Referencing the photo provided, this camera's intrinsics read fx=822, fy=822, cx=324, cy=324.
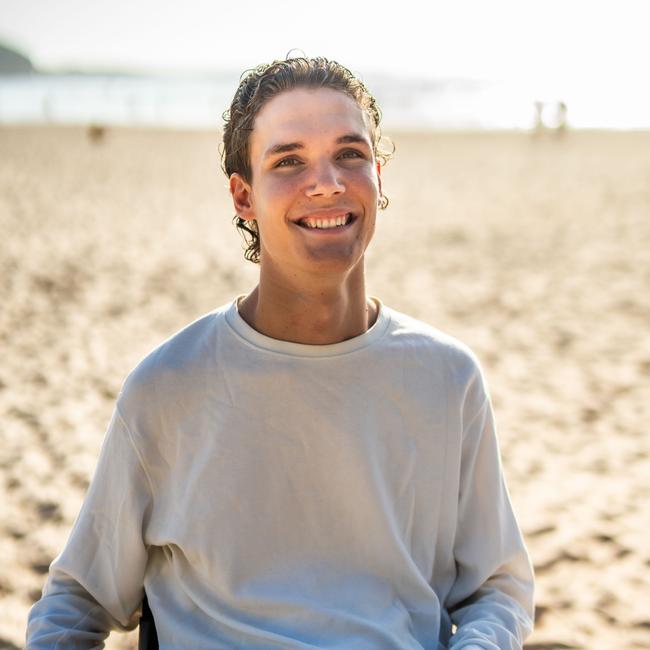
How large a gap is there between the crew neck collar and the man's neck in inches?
0.8

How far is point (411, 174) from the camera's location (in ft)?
61.6

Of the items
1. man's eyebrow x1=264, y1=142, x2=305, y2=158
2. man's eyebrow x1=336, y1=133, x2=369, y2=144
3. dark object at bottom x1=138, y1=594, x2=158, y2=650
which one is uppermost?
man's eyebrow x1=336, y1=133, x2=369, y2=144

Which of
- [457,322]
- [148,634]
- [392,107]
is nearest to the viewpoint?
[148,634]

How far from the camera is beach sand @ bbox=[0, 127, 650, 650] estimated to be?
11.1ft

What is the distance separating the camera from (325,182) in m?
1.62

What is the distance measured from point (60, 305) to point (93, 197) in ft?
24.1

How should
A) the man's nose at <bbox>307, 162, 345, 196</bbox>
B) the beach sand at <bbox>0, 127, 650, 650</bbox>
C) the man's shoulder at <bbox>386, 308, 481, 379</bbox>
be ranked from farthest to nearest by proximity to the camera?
1. the beach sand at <bbox>0, 127, 650, 650</bbox>
2. the man's shoulder at <bbox>386, 308, 481, 379</bbox>
3. the man's nose at <bbox>307, 162, 345, 196</bbox>

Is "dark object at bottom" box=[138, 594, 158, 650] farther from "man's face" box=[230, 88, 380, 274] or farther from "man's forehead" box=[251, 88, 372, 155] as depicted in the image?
"man's forehead" box=[251, 88, 372, 155]

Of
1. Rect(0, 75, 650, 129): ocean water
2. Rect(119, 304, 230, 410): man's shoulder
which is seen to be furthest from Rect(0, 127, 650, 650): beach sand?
Rect(0, 75, 650, 129): ocean water

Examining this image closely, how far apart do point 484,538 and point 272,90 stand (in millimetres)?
1075

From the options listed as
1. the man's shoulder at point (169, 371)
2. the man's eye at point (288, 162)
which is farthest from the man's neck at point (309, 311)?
the man's eye at point (288, 162)

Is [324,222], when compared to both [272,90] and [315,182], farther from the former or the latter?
[272,90]

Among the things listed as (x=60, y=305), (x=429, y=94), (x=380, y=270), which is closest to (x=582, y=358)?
(x=380, y=270)

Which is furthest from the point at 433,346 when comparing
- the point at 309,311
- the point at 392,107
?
the point at 392,107
